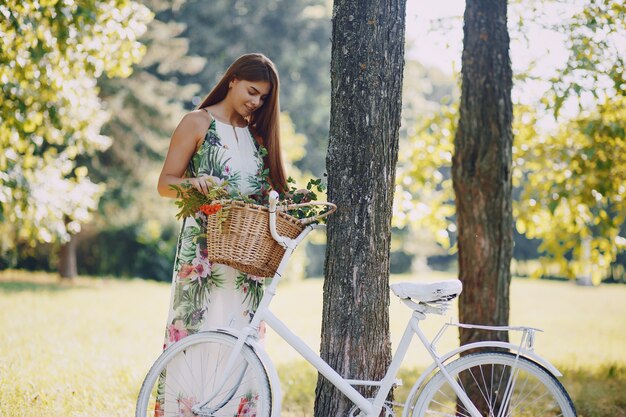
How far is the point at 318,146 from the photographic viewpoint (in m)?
26.8

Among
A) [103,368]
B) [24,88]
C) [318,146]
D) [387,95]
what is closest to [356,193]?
[387,95]

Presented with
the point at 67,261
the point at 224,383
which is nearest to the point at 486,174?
the point at 224,383

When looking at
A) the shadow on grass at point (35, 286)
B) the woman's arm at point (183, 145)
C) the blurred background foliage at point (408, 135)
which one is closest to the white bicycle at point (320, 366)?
the woman's arm at point (183, 145)

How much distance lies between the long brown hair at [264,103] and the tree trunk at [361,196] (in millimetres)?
356

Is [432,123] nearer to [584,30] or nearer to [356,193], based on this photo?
[584,30]

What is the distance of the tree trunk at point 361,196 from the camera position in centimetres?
363

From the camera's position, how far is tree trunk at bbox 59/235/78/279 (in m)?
18.5

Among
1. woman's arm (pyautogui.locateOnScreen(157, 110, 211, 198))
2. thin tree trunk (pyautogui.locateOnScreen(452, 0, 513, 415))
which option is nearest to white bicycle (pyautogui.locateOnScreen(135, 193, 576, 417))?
woman's arm (pyautogui.locateOnScreen(157, 110, 211, 198))

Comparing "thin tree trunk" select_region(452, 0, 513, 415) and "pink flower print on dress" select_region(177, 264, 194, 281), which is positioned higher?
"thin tree trunk" select_region(452, 0, 513, 415)

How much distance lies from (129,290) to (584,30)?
500 inches

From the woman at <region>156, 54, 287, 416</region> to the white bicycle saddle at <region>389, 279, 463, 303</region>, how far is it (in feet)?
3.02

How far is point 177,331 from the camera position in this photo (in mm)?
3809

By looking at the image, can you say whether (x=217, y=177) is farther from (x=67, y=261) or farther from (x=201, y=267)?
(x=67, y=261)

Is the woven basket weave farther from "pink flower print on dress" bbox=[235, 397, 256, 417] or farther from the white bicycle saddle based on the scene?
"pink flower print on dress" bbox=[235, 397, 256, 417]
